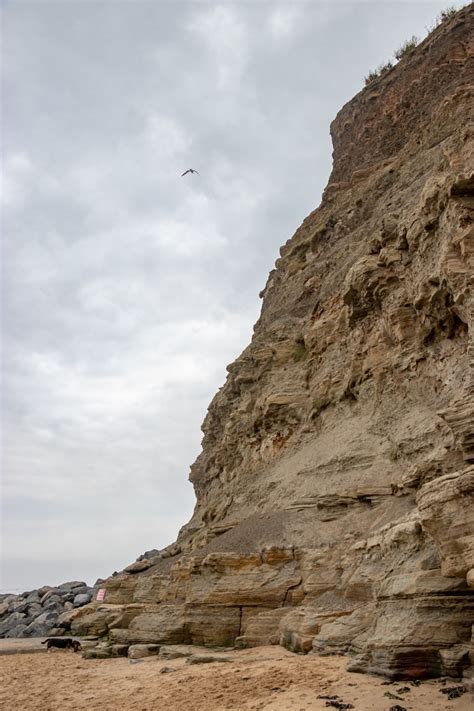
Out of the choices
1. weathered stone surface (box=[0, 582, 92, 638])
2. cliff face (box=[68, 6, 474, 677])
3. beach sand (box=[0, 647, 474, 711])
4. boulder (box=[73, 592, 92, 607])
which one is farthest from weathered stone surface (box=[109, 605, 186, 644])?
boulder (box=[73, 592, 92, 607])

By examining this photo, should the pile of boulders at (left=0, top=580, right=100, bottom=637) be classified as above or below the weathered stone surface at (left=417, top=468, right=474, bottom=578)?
below

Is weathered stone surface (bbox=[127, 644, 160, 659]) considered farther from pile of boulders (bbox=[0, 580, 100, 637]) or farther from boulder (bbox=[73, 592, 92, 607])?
boulder (bbox=[73, 592, 92, 607])

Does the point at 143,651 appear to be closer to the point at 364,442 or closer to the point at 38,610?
the point at 364,442

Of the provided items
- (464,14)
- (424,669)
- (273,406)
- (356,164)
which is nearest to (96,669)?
(424,669)

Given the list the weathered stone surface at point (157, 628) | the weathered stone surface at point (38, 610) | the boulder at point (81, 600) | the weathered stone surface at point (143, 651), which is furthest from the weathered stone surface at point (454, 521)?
the boulder at point (81, 600)

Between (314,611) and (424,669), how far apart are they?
512 cm

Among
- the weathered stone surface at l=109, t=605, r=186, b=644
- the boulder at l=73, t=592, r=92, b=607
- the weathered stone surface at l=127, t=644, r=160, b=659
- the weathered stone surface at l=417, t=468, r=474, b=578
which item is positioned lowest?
the weathered stone surface at l=127, t=644, r=160, b=659

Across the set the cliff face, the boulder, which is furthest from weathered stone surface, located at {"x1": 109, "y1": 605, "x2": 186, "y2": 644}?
the boulder

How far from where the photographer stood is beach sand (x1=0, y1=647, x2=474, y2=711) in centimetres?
803

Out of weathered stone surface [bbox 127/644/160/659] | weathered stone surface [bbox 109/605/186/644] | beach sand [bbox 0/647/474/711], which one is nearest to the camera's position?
beach sand [bbox 0/647/474/711]

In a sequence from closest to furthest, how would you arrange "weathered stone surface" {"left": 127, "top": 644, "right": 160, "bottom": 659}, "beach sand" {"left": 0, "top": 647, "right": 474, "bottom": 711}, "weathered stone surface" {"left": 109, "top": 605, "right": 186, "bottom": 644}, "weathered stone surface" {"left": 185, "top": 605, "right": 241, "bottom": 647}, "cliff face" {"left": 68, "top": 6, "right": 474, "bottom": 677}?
1. "beach sand" {"left": 0, "top": 647, "right": 474, "bottom": 711}
2. "cliff face" {"left": 68, "top": 6, "right": 474, "bottom": 677}
3. "weathered stone surface" {"left": 185, "top": 605, "right": 241, "bottom": 647}
4. "weathered stone surface" {"left": 127, "top": 644, "right": 160, "bottom": 659}
5. "weathered stone surface" {"left": 109, "top": 605, "right": 186, "bottom": 644}

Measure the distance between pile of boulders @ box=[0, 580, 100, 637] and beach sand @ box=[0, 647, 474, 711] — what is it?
16.2 metres

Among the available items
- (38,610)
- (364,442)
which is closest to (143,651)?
(364,442)

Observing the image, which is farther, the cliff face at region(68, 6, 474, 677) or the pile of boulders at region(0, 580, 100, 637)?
the pile of boulders at region(0, 580, 100, 637)
